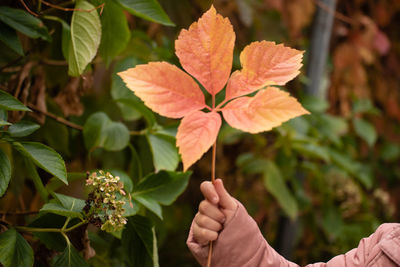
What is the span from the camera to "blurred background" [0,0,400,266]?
0.60 meters

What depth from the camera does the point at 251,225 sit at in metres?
0.46

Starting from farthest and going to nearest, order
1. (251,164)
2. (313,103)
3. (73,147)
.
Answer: (313,103) < (251,164) < (73,147)

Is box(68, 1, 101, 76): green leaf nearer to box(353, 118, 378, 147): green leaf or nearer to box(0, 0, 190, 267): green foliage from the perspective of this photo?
box(0, 0, 190, 267): green foliage

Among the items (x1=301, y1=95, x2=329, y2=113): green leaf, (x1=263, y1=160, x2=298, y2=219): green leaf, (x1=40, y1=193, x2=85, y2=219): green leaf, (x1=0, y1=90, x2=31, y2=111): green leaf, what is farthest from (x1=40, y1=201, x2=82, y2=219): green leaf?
(x1=301, y1=95, x2=329, y2=113): green leaf

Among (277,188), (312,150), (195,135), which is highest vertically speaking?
(195,135)

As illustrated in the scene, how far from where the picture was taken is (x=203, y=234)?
1.37 feet

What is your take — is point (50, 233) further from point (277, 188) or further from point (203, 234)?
point (277, 188)

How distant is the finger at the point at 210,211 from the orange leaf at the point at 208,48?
11cm

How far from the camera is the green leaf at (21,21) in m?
0.47

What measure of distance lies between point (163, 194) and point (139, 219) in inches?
1.9

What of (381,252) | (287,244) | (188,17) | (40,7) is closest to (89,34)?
(40,7)

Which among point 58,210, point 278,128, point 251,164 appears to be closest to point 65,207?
point 58,210

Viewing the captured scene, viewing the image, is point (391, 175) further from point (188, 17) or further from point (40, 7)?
point (40, 7)

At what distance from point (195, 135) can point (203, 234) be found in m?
0.12
